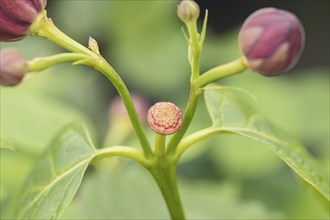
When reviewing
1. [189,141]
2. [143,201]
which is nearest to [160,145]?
[189,141]

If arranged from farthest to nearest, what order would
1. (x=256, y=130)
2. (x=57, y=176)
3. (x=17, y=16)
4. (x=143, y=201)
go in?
(x=143, y=201), (x=256, y=130), (x=57, y=176), (x=17, y=16)

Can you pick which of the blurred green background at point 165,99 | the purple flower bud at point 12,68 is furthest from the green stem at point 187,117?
the blurred green background at point 165,99

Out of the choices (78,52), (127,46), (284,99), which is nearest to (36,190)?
(78,52)

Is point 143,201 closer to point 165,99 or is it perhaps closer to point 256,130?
point 256,130

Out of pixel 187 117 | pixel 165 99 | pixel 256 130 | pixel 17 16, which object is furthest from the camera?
pixel 165 99

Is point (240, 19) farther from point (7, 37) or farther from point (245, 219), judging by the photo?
point (7, 37)

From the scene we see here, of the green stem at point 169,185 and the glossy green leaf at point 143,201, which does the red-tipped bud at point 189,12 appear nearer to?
the green stem at point 169,185

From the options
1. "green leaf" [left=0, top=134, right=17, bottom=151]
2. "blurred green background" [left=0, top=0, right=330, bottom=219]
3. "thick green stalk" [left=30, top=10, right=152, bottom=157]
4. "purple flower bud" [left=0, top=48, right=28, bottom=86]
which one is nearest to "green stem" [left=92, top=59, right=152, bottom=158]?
"thick green stalk" [left=30, top=10, right=152, bottom=157]
